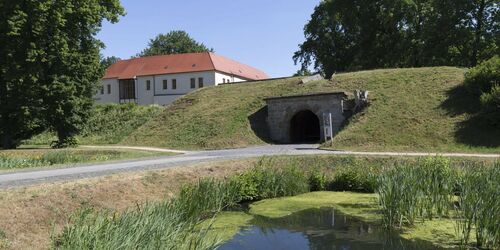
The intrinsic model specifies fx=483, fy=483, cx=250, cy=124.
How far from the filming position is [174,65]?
67438 mm

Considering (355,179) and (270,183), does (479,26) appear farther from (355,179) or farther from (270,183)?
(270,183)

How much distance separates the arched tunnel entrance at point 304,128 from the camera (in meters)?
31.2

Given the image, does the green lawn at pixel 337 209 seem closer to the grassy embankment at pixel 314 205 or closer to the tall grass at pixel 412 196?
the grassy embankment at pixel 314 205

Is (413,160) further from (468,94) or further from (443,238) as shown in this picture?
(468,94)

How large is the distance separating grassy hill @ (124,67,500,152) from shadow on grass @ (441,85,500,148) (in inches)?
1.6

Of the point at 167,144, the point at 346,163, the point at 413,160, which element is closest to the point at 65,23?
the point at 167,144

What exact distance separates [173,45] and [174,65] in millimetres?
18497

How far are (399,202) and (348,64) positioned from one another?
39.5m

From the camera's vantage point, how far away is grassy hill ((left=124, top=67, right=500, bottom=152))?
2302 centimetres

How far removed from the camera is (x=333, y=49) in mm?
49875

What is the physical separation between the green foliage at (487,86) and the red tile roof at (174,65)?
137 ft

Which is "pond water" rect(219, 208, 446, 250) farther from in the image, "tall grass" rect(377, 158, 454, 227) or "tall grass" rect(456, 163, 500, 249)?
"tall grass" rect(456, 163, 500, 249)

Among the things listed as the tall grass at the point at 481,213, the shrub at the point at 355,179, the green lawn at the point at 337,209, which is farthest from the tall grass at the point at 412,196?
the shrub at the point at 355,179

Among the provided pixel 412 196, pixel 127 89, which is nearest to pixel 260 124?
pixel 412 196
